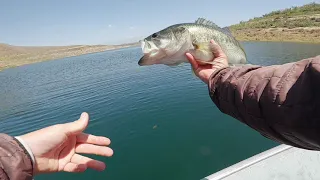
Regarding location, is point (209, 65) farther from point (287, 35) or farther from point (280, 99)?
point (287, 35)

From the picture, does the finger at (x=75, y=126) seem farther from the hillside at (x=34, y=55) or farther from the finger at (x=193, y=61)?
the hillside at (x=34, y=55)

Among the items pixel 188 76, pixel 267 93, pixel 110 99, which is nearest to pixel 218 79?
pixel 267 93

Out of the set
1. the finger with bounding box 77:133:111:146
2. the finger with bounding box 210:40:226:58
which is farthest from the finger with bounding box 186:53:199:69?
the finger with bounding box 77:133:111:146

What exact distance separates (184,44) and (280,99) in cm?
237

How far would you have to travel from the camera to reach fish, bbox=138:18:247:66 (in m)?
3.57

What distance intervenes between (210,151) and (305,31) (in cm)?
3996

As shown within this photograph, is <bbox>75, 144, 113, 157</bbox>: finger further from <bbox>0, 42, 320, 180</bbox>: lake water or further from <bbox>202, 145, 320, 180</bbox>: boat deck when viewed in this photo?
<bbox>0, 42, 320, 180</bbox>: lake water

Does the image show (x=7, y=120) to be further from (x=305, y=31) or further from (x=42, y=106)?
(x=305, y=31)

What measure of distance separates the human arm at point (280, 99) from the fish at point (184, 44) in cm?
139

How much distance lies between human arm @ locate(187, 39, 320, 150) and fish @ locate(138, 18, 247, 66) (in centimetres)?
139

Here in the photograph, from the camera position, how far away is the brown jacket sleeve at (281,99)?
1.41 meters

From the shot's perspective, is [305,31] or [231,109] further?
[305,31]

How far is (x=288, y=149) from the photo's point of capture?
537cm

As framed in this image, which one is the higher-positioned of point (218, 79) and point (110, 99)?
point (218, 79)
